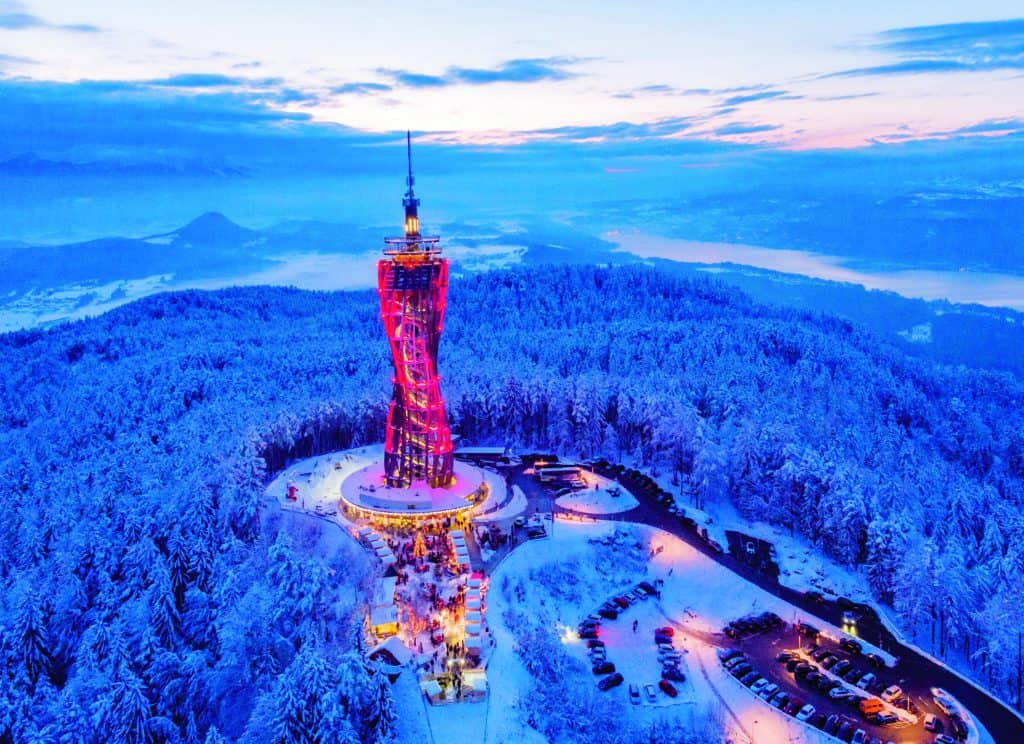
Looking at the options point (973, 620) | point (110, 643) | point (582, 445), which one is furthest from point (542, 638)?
point (582, 445)

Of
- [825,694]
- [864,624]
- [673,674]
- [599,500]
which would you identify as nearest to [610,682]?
[673,674]

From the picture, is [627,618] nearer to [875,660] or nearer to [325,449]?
[875,660]

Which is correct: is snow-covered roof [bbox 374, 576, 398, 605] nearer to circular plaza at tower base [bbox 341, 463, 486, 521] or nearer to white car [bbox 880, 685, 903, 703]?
circular plaza at tower base [bbox 341, 463, 486, 521]

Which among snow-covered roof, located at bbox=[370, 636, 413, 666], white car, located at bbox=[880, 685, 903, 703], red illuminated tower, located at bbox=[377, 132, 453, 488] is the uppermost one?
red illuminated tower, located at bbox=[377, 132, 453, 488]

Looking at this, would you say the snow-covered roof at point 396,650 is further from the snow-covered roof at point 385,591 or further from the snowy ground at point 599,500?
the snowy ground at point 599,500

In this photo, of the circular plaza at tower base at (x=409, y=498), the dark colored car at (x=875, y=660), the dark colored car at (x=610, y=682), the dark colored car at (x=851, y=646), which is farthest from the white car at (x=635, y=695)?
the circular plaza at tower base at (x=409, y=498)

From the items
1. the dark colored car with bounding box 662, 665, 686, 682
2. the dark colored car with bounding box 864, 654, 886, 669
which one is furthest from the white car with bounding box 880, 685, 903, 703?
the dark colored car with bounding box 662, 665, 686, 682

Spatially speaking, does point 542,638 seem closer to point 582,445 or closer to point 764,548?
point 764,548
